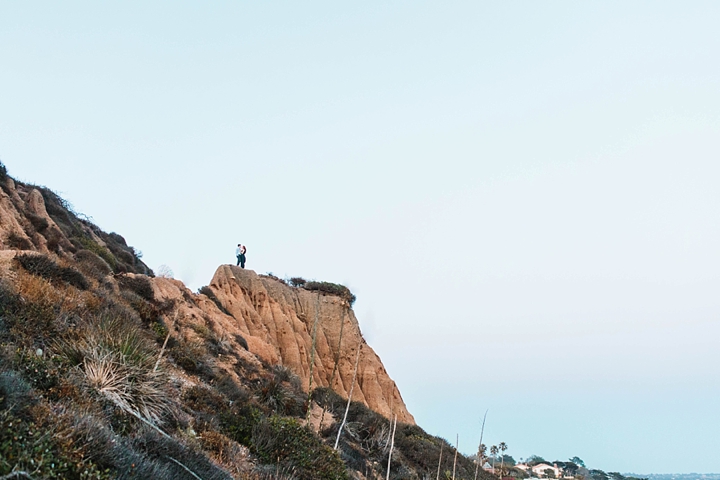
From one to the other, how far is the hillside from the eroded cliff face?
9.94 feet

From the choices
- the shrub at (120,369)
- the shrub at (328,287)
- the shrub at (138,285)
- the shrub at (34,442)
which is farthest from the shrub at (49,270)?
the shrub at (328,287)

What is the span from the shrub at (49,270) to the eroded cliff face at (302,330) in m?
12.8

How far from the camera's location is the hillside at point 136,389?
16.7 feet

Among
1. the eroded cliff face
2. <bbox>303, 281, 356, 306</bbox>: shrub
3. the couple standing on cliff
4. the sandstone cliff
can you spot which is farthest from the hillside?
<bbox>303, 281, 356, 306</bbox>: shrub

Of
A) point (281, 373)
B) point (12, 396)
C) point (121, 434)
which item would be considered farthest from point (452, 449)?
point (12, 396)

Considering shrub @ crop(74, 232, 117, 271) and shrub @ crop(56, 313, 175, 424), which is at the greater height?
shrub @ crop(74, 232, 117, 271)

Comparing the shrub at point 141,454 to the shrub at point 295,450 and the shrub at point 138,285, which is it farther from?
the shrub at point 138,285

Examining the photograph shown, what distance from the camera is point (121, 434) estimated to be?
6371mm

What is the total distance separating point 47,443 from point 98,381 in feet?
9.12

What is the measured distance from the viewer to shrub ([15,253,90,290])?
34.3 ft

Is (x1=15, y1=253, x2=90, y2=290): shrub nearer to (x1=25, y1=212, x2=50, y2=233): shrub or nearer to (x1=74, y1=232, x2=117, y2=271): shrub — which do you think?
(x1=25, y1=212, x2=50, y2=233): shrub

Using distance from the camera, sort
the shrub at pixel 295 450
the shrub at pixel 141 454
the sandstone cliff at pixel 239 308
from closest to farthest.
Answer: the shrub at pixel 141 454
the shrub at pixel 295 450
the sandstone cliff at pixel 239 308

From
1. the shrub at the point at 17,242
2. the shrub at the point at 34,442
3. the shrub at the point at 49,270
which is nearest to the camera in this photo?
the shrub at the point at 34,442

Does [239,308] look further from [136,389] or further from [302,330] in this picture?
[136,389]
